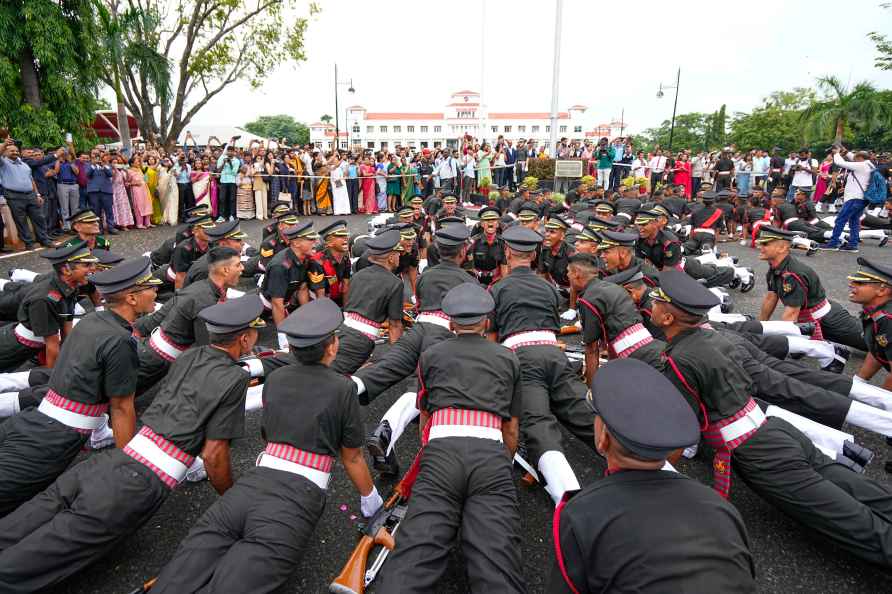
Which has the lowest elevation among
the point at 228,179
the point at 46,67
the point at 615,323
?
the point at 615,323

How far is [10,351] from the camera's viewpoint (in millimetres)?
4766

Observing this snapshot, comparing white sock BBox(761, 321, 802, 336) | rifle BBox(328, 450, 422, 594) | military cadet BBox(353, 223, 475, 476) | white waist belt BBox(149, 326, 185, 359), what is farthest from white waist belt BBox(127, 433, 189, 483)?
white sock BBox(761, 321, 802, 336)

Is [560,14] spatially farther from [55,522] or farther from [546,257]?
→ [55,522]

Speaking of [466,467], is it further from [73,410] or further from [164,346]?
[164,346]

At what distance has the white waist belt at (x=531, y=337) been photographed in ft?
13.5

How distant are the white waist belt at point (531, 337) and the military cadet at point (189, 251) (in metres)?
4.75

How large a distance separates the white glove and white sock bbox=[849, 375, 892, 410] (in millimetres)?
3982

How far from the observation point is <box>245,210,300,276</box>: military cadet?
24.5 ft

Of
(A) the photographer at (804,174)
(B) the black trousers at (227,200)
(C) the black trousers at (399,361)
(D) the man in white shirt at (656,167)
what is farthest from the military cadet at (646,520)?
(D) the man in white shirt at (656,167)

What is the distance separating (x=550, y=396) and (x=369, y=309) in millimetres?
1991

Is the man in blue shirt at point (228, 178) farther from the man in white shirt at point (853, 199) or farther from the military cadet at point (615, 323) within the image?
the man in white shirt at point (853, 199)

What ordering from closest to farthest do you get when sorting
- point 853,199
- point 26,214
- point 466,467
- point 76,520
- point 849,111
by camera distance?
point 76,520
point 466,467
point 26,214
point 853,199
point 849,111

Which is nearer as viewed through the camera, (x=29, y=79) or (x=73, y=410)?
(x=73, y=410)

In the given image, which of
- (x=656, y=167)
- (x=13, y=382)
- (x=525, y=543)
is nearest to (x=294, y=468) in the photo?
(x=525, y=543)
